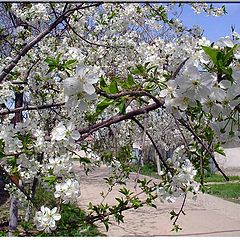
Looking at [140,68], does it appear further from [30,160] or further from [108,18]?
[108,18]

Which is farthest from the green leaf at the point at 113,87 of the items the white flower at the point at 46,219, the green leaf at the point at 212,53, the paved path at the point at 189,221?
the paved path at the point at 189,221

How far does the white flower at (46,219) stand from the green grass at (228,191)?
5630 millimetres

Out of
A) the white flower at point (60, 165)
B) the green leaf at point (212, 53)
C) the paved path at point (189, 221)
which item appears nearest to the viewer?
the green leaf at point (212, 53)

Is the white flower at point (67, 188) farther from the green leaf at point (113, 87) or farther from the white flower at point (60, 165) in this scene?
the green leaf at point (113, 87)

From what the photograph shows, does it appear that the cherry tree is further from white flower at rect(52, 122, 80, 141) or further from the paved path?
the paved path

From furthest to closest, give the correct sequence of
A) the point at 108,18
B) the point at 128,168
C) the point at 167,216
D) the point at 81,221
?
the point at 167,216 < the point at 108,18 < the point at 128,168 < the point at 81,221

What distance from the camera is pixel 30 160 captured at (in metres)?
1.28

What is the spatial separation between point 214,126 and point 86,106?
Answer: 0.26 metres

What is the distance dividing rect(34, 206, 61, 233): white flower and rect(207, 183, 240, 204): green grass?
5.63 m

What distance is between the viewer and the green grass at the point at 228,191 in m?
6.82

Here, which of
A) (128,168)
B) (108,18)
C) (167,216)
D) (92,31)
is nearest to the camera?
(128,168)

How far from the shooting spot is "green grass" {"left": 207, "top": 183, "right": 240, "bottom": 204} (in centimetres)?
682

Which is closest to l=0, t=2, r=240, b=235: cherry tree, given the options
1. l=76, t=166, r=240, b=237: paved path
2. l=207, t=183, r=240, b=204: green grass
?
l=76, t=166, r=240, b=237: paved path

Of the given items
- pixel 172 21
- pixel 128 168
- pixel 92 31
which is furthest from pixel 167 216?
pixel 128 168
